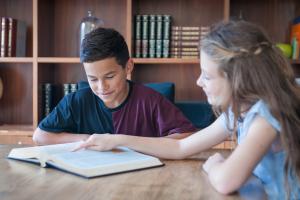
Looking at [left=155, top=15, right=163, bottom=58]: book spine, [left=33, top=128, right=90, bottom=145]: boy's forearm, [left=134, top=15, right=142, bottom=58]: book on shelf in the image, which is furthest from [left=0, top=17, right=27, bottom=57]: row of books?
[left=33, top=128, right=90, bottom=145]: boy's forearm

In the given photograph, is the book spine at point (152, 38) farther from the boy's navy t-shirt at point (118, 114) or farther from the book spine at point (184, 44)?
the boy's navy t-shirt at point (118, 114)

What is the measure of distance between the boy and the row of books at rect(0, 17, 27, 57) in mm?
1297

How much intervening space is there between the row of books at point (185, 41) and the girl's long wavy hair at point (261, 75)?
162cm

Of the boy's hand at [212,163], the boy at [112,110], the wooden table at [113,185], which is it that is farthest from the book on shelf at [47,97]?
the boy's hand at [212,163]

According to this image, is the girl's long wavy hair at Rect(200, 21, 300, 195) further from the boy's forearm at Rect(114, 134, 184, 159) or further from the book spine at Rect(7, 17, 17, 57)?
the book spine at Rect(7, 17, 17, 57)

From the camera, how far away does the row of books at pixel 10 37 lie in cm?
265

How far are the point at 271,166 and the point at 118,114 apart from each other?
2.36 ft

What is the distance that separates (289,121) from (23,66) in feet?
7.79

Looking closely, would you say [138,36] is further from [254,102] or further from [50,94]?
[254,102]

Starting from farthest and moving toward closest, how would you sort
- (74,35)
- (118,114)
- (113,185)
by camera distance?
1. (74,35)
2. (118,114)
3. (113,185)

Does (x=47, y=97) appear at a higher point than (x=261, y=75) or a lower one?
lower

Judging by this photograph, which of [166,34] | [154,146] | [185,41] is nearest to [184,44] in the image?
[185,41]

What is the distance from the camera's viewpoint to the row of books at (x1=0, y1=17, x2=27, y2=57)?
265 cm

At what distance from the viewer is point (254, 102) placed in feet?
3.14
